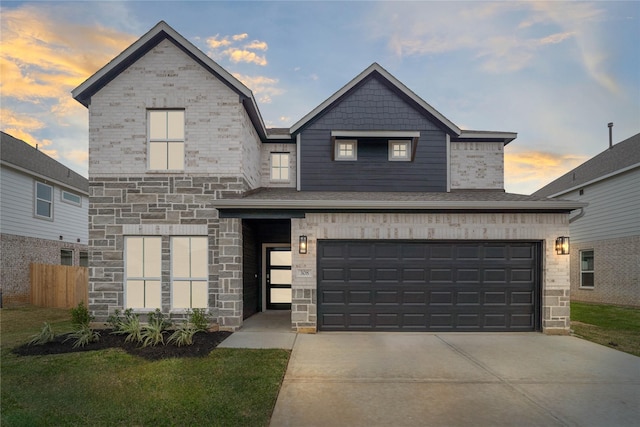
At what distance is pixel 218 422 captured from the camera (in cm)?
438

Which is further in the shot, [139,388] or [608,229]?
[608,229]

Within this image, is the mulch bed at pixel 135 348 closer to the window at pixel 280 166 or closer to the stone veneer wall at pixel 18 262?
the window at pixel 280 166

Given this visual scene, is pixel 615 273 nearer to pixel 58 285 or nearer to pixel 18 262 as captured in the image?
pixel 58 285

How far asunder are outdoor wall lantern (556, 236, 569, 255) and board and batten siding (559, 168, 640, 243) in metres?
9.70

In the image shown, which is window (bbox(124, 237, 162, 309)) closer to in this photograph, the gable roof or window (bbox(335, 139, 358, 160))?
the gable roof

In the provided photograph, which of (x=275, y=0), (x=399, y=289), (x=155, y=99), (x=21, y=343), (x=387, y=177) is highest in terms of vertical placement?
(x=275, y=0)

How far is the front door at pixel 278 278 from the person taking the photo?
12992 millimetres

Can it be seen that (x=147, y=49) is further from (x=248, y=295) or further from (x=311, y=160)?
(x=248, y=295)

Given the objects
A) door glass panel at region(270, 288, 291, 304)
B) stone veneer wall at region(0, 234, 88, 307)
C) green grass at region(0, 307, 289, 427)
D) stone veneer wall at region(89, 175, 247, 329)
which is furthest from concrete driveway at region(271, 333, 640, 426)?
stone veneer wall at region(0, 234, 88, 307)

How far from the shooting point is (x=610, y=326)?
1112 cm

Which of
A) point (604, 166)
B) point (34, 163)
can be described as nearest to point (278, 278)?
point (34, 163)

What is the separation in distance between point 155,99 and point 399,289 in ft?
28.1

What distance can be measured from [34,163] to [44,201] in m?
1.88

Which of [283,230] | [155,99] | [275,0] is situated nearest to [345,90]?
[275,0]
